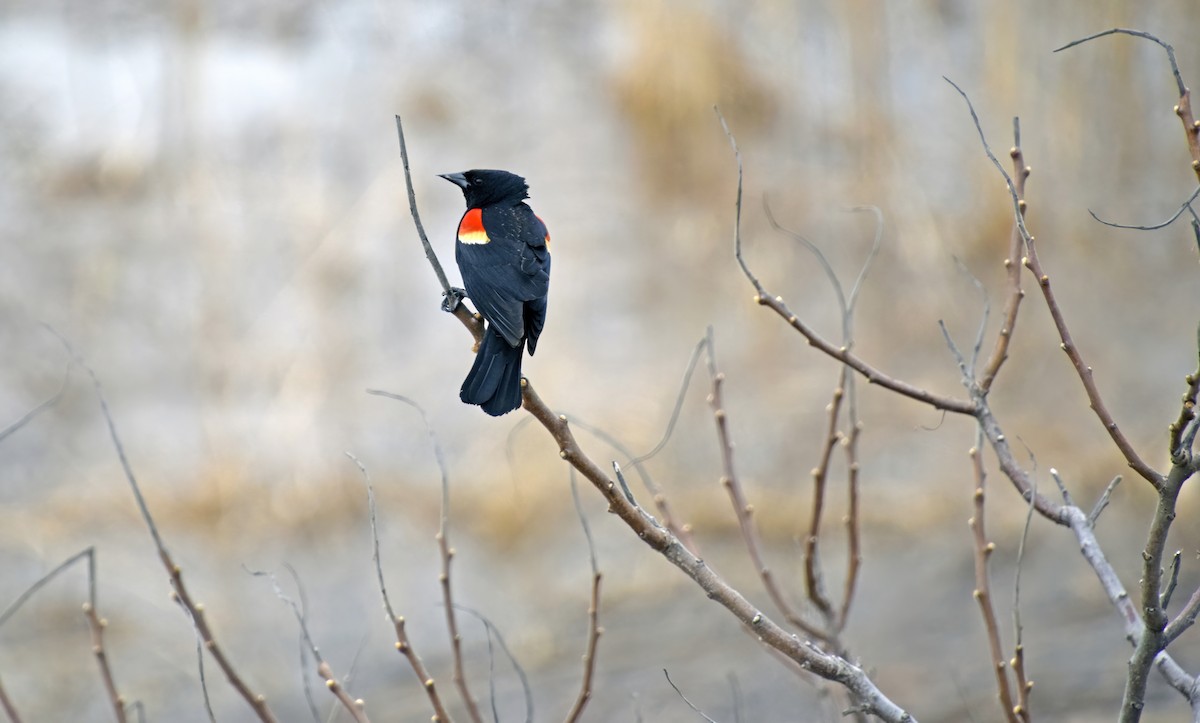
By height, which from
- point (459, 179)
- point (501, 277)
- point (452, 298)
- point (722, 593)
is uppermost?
point (459, 179)

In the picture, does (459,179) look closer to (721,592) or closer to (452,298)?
(452,298)

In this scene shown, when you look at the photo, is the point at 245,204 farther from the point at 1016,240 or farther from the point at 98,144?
the point at 1016,240

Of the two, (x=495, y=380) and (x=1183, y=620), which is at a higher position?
(x=495, y=380)

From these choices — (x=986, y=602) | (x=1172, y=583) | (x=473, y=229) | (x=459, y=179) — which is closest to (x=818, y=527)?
(x=986, y=602)

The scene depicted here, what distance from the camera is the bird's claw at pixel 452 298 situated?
129 centimetres

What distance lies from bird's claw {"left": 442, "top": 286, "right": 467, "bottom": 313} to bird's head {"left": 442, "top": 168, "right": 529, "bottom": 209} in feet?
1.07

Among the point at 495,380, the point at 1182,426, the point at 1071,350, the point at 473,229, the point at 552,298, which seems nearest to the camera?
the point at 1182,426

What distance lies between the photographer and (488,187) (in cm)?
179

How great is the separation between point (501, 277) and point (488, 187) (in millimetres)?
385

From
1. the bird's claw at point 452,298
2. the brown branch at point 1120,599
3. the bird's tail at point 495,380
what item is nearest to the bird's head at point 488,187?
the bird's claw at point 452,298

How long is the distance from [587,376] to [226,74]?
254cm

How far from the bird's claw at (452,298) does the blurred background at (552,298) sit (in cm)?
395

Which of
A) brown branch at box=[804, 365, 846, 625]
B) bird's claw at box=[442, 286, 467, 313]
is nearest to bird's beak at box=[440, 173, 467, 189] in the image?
Answer: bird's claw at box=[442, 286, 467, 313]

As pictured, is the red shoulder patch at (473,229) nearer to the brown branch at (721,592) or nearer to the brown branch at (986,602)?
the brown branch at (721,592)
